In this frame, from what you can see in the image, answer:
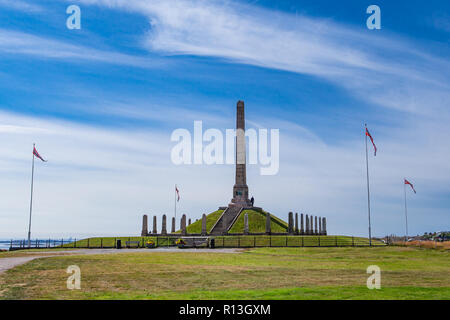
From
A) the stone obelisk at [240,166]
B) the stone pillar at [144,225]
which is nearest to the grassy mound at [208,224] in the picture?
the stone obelisk at [240,166]

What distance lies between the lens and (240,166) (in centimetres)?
8056

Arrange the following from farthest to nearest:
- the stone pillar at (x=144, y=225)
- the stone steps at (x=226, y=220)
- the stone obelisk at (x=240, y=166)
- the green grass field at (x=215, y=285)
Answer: the stone obelisk at (x=240, y=166) → the stone pillar at (x=144, y=225) → the stone steps at (x=226, y=220) → the green grass field at (x=215, y=285)

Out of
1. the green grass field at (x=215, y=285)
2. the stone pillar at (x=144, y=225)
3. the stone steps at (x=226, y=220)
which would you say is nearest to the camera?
the green grass field at (x=215, y=285)

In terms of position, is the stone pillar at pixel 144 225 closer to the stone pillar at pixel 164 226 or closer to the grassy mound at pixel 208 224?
the stone pillar at pixel 164 226

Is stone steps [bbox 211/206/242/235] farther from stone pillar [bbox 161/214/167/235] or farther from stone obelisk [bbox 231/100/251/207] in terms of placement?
stone pillar [bbox 161/214/167/235]

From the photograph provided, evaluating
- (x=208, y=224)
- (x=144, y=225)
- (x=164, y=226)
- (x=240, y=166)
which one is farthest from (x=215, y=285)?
(x=240, y=166)

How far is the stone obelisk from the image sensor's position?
260 feet

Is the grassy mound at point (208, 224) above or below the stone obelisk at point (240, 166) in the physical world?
below

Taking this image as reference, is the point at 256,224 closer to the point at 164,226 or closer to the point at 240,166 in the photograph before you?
the point at 240,166

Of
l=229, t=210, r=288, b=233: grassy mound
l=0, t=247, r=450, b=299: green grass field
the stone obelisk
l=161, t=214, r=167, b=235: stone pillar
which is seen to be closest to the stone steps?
l=229, t=210, r=288, b=233: grassy mound

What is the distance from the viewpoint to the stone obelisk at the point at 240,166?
260 ft
